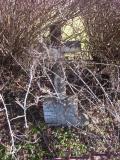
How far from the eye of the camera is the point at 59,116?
17.9 ft

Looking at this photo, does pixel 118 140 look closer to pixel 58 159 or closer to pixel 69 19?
pixel 58 159

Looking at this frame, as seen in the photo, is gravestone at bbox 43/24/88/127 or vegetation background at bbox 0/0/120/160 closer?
vegetation background at bbox 0/0/120/160

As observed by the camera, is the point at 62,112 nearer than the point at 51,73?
Yes

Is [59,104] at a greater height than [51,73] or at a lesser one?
lesser

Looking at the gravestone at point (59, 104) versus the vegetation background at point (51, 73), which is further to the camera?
the gravestone at point (59, 104)

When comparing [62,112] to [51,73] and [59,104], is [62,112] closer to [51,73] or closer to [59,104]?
[59,104]

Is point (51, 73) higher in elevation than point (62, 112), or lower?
higher

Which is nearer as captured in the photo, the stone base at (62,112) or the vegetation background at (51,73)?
the vegetation background at (51,73)

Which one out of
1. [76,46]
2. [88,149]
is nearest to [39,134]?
[88,149]

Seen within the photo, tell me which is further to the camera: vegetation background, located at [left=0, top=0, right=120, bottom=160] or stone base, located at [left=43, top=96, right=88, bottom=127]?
stone base, located at [left=43, top=96, right=88, bottom=127]

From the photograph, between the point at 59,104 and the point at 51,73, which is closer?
the point at 59,104

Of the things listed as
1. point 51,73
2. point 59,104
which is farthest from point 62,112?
point 51,73

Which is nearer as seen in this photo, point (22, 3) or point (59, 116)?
point (22, 3)

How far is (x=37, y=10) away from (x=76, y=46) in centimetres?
88
